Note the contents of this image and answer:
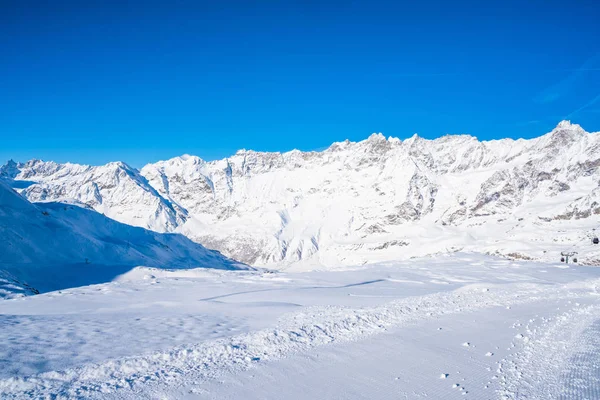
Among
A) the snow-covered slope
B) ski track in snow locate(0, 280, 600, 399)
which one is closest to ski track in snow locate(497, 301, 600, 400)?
ski track in snow locate(0, 280, 600, 399)

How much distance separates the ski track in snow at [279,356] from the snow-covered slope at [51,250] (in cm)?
3349

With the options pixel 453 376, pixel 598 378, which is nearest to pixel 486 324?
pixel 598 378

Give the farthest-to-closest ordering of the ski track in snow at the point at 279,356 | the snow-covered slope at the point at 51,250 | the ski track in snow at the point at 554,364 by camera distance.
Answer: the snow-covered slope at the point at 51,250 → the ski track in snow at the point at 554,364 → the ski track in snow at the point at 279,356

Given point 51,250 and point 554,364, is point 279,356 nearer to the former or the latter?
point 554,364

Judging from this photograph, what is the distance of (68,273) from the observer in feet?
219

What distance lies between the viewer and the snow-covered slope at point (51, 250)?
60312 mm

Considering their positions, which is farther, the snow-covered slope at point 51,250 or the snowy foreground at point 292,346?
the snow-covered slope at point 51,250

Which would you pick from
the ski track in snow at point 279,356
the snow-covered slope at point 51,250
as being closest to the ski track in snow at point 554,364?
the ski track in snow at point 279,356

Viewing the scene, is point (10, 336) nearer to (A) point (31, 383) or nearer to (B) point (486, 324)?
(A) point (31, 383)

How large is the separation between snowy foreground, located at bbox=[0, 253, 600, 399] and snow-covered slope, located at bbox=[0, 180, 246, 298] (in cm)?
2907

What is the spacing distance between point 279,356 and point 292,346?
0.99 m

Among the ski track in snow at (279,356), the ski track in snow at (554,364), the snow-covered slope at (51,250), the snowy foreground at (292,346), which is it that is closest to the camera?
the ski track in snow at (279,356)

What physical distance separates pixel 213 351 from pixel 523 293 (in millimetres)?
21942

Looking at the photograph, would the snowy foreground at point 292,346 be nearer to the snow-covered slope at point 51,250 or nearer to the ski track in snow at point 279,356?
the ski track in snow at point 279,356
